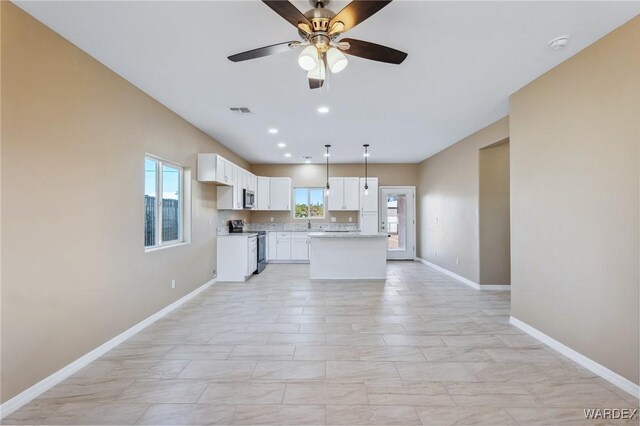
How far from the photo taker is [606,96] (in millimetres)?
2391

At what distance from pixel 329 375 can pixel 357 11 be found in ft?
8.56

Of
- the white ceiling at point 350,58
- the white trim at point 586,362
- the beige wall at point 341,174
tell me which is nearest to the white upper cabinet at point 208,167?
the white ceiling at point 350,58

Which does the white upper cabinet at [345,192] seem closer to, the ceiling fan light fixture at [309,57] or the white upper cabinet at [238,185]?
the white upper cabinet at [238,185]

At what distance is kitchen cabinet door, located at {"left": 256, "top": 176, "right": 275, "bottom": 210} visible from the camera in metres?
7.88

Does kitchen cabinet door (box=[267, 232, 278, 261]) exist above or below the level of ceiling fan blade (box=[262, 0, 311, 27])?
below

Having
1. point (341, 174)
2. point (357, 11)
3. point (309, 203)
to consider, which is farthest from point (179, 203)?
point (341, 174)

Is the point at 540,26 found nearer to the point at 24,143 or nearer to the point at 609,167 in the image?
the point at 609,167

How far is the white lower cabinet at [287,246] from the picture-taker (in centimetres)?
777

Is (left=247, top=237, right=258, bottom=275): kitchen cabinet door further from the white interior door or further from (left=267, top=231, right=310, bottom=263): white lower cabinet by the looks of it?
the white interior door

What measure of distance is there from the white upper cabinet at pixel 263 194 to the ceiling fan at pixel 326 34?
5852 mm

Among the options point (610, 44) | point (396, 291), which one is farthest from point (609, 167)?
point (396, 291)

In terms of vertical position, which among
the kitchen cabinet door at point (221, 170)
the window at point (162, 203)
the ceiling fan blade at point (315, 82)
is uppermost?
→ the ceiling fan blade at point (315, 82)

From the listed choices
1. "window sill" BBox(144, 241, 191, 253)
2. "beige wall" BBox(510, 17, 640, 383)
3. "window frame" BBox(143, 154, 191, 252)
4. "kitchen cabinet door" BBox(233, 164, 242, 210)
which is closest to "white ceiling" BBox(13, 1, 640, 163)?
"beige wall" BBox(510, 17, 640, 383)

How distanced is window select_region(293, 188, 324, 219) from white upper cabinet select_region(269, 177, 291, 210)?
43 centimetres
